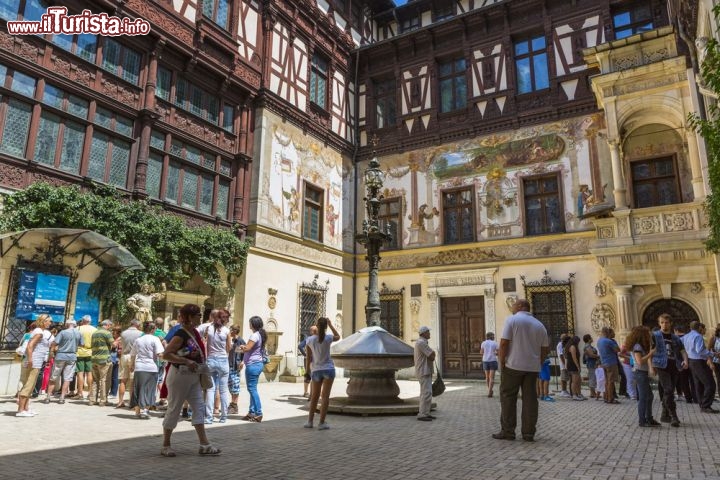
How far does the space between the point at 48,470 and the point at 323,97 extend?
18.1 m

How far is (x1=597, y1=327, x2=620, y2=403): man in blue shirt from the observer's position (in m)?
10.8

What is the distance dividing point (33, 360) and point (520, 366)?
7.42m

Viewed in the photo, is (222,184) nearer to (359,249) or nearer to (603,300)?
(359,249)

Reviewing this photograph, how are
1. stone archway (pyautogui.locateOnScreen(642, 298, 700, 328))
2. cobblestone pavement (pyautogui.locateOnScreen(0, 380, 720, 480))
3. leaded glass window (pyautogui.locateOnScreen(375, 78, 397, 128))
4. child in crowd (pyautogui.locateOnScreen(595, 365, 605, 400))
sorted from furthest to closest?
leaded glass window (pyautogui.locateOnScreen(375, 78, 397, 128))
stone archway (pyautogui.locateOnScreen(642, 298, 700, 328))
child in crowd (pyautogui.locateOnScreen(595, 365, 605, 400))
cobblestone pavement (pyautogui.locateOnScreen(0, 380, 720, 480))

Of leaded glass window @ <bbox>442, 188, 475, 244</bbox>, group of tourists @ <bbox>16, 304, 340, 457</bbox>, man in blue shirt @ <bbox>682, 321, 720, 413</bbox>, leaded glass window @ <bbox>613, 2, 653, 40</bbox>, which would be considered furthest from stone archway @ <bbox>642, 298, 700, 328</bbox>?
group of tourists @ <bbox>16, 304, 340, 457</bbox>

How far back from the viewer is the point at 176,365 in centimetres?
536

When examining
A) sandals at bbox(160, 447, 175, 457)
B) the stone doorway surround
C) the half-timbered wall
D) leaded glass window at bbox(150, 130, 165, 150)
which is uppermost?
the half-timbered wall

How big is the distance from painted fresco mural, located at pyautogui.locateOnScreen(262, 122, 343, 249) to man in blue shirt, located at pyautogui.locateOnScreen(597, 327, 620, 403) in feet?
34.8

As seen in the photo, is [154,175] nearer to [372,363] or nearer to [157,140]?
[157,140]

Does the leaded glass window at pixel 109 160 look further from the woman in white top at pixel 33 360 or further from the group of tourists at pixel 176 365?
the woman in white top at pixel 33 360

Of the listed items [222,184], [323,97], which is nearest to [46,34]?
[222,184]

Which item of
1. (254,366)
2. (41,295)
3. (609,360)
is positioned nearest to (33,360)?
(41,295)

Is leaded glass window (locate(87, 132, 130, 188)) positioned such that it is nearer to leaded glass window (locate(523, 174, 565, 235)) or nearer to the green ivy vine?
the green ivy vine

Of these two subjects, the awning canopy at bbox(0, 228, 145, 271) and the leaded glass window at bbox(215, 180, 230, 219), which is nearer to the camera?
the awning canopy at bbox(0, 228, 145, 271)
